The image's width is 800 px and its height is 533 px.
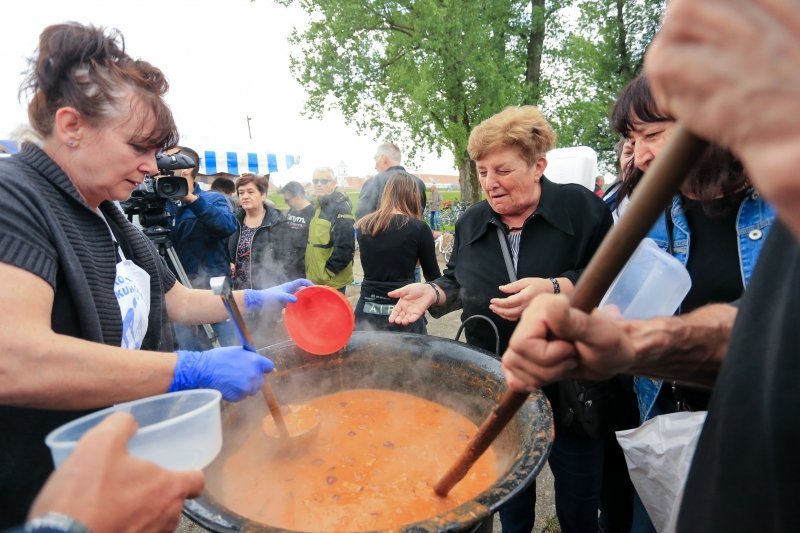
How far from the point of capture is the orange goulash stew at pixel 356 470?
1.73m

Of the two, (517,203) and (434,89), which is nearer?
(517,203)

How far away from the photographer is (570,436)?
227 centimetres

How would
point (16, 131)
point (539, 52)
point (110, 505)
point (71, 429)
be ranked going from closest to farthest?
point (110, 505)
point (71, 429)
point (16, 131)
point (539, 52)

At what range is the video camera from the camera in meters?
3.36

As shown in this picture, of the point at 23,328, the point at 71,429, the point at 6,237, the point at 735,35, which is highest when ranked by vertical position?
the point at 735,35

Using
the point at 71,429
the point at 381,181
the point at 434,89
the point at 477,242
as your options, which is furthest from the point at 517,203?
the point at 434,89

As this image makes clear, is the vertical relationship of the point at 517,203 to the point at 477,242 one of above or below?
above

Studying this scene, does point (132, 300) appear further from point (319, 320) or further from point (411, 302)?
point (411, 302)

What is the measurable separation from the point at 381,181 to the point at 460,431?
331 cm

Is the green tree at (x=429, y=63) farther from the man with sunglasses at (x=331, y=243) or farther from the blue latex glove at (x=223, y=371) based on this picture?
the blue latex glove at (x=223, y=371)

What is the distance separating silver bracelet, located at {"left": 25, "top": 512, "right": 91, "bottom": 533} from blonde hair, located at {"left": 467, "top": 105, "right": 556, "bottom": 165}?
228 cm

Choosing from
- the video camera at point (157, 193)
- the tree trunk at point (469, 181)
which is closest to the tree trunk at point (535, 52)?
the tree trunk at point (469, 181)

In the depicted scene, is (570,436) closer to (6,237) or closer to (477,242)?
(477,242)

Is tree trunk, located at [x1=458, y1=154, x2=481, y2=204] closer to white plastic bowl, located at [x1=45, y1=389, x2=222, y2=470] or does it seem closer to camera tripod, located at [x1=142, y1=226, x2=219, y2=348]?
camera tripod, located at [x1=142, y1=226, x2=219, y2=348]
